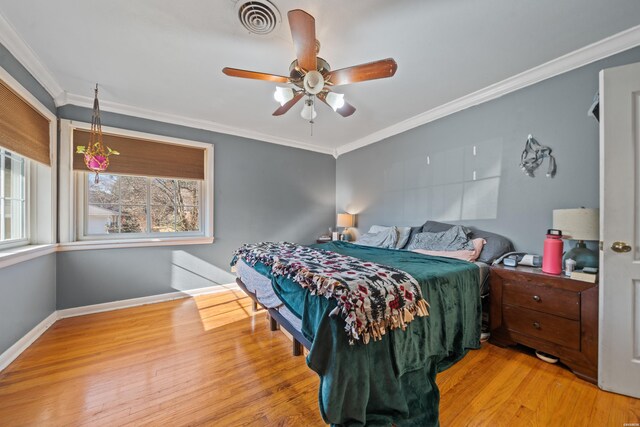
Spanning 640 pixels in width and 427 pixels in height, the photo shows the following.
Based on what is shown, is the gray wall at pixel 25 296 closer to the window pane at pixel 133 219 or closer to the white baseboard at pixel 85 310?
the white baseboard at pixel 85 310

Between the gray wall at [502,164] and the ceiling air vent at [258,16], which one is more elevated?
the ceiling air vent at [258,16]

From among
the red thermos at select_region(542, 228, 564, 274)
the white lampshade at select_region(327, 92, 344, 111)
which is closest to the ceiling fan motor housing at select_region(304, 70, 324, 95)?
the white lampshade at select_region(327, 92, 344, 111)

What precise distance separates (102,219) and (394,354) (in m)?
3.63

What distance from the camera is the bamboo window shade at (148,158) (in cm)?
279

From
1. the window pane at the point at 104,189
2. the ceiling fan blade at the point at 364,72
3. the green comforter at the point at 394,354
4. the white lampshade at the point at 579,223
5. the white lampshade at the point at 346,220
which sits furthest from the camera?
the white lampshade at the point at 346,220

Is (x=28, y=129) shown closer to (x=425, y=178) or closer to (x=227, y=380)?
(x=227, y=380)

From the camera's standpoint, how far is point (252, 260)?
90.0 inches

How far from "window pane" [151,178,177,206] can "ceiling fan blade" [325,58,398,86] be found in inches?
110

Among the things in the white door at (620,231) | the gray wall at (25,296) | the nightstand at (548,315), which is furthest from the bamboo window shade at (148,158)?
the white door at (620,231)

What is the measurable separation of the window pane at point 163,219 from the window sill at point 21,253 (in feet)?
3.19

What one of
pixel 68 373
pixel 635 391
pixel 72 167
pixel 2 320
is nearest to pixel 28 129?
pixel 72 167

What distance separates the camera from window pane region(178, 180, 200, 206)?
3.45 metres

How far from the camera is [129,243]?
116 inches

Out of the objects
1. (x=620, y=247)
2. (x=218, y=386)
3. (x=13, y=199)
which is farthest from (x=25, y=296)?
(x=620, y=247)
